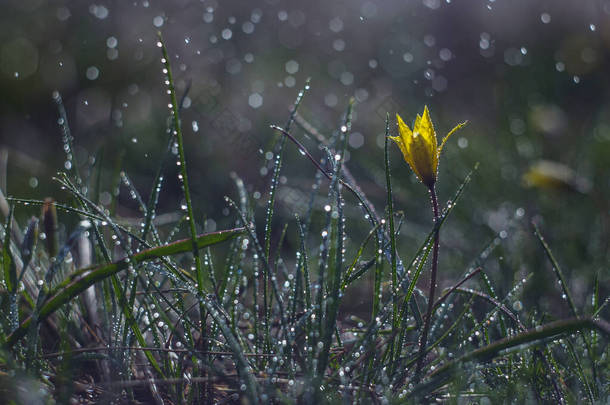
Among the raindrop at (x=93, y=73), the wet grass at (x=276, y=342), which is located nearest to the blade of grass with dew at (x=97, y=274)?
the wet grass at (x=276, y=342)

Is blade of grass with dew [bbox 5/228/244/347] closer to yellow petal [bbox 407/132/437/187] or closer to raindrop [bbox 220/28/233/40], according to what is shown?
yellow petal [bbox 407/132/437/187]

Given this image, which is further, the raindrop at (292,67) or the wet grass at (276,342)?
the raindrop at (292,67)

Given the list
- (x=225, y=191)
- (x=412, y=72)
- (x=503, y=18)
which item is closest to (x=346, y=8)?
(x=412, y=72)

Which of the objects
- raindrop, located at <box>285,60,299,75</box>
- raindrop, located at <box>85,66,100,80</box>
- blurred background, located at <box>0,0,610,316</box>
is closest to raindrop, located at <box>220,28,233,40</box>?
blurred background, located at <box>0,0,610,316</box>

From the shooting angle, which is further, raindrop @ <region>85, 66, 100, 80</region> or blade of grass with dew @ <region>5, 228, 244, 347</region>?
raindrop @ <region>85, 66, 100, 80</region>

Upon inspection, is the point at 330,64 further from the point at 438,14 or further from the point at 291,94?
the point at 438,14

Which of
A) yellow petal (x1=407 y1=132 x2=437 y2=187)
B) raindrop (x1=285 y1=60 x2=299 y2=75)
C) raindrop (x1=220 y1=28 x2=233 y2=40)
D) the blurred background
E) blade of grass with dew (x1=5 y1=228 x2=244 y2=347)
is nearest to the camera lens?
blade of grass with dew (x1=5 y1=228 x2=244 y2=347)

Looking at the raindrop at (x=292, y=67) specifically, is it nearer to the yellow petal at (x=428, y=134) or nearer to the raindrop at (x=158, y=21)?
the raindrop at (x=158, y=21)

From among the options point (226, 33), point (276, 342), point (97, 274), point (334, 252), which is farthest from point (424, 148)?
point (226, 33)
